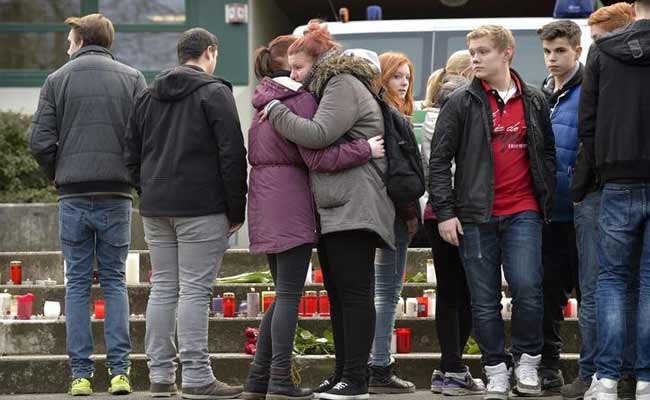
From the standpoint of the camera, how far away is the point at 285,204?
7.12m

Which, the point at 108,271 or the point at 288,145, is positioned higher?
the point at 288,145

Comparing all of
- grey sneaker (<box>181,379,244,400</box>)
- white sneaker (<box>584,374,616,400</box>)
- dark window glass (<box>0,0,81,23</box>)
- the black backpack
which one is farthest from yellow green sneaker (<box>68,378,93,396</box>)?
dark window glass (<box>0,0,81,23</box>)

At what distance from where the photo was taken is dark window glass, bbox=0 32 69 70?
1553cm

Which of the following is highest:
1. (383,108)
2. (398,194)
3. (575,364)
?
(383,108)

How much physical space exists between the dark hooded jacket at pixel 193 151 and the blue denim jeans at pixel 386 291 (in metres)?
0.87

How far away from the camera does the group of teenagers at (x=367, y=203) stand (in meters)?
6.92

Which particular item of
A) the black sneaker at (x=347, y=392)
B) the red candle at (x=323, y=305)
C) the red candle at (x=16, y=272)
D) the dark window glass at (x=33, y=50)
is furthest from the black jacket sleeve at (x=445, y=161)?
the dark window glass at (x=33, y=50)

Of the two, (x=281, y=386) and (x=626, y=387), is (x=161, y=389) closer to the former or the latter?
(x=281, y=386)

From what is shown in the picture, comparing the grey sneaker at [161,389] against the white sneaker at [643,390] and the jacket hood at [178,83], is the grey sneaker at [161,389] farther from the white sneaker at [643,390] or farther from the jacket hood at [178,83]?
the white sneaker at [643,390]

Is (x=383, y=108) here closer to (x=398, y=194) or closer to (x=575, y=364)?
(x=398, y=194)

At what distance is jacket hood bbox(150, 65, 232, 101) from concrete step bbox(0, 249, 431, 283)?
3222mm

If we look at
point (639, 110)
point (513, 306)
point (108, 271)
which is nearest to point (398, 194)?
point (513, 306)

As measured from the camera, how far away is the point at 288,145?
7.18m

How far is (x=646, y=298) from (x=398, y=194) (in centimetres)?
136
